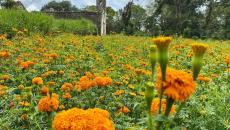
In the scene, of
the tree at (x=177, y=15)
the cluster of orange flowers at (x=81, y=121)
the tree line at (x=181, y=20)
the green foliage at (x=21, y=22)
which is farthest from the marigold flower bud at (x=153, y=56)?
the tree at (x=177, y=15)

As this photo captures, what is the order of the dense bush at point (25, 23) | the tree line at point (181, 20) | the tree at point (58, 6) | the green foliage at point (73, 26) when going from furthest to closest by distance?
the tree at point (58, 6), the tree line at point (181, 20), the green foliage at point (73, 26), the dense bush at point (25, 23)

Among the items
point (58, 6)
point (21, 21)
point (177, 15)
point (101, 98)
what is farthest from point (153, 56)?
point (58, 6)

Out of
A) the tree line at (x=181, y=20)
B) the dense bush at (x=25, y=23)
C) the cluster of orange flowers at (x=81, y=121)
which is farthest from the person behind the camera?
the tree line at (x=181, y=20)

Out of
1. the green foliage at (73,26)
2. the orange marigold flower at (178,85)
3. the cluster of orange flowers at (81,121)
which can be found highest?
the orange marigold flower at (178,85)

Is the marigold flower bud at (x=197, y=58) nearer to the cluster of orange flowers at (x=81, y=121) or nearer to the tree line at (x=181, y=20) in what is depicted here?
the cluster of orange flowers at (x=81, y=121)

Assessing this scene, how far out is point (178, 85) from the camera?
5.14 ft

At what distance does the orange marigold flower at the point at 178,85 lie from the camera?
5.06 feet

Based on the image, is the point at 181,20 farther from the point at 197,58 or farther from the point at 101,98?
the point at 197,58

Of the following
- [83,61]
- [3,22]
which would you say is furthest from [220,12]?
[83,61]

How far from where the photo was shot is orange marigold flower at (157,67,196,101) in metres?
1.54

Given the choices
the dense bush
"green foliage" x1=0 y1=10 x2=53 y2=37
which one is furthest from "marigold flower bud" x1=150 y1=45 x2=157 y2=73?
"green foliage" x1=0 y1=10 x2=53 y2=37

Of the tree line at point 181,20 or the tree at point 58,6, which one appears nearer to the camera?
the tree line at point 181,20

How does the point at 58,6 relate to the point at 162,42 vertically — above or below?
below

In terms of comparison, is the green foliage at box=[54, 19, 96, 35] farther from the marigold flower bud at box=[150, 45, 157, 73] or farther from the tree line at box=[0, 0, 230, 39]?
the marigold flower bud at box=[150, 45, 157, 73]
